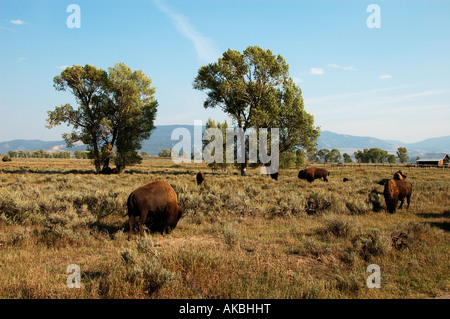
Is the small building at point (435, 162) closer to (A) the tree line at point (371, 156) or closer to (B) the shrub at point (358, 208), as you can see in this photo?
(A) the tree line at point (371, 156)

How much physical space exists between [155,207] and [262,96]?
27.1m

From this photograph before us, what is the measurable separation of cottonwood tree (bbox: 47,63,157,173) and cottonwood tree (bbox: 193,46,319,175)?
33.1 ft

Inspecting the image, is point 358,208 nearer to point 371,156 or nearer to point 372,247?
point 372,247

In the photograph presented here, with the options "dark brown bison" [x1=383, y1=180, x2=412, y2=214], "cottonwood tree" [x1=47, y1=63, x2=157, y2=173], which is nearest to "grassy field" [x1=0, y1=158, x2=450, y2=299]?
"dark brown bison" [x1=383, y1=180, x2=412, y2=214]

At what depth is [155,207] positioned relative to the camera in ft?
24.6

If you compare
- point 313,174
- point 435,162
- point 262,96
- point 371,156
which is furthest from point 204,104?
point 371,156

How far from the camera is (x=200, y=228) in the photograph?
835 centimetres

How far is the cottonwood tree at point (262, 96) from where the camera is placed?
30.1 m

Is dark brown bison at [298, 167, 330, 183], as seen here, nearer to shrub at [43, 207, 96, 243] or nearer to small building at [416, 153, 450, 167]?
shrub at [43, 207, 96, 243]

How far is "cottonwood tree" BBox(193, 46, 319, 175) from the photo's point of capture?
98.8 ft

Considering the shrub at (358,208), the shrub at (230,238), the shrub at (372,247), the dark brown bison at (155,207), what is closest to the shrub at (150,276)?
the shrub at (230,238)
